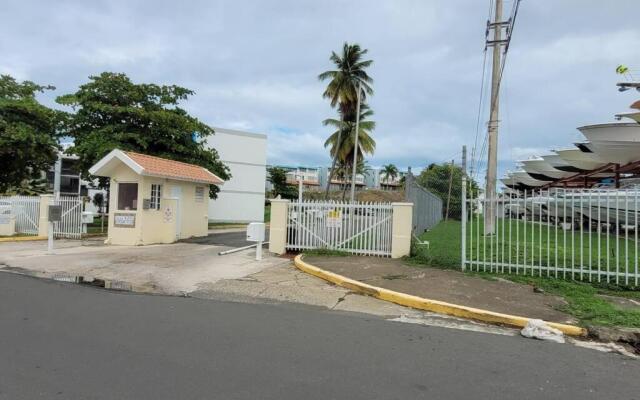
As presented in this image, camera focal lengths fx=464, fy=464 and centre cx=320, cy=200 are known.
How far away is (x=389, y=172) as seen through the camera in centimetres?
11356

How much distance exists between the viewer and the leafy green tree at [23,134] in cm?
2008

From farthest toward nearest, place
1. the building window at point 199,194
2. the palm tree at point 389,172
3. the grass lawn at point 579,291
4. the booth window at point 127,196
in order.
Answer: the palm tree at point 389,172, the building window at point 199,194, the booth window at point 127,196, the grass lawn at point 579,291

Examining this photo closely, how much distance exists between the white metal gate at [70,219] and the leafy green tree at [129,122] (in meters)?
3.32

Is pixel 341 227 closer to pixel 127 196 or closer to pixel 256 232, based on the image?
pixel 256 232

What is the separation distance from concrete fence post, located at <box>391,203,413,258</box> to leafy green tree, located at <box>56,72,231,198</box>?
1403 cm

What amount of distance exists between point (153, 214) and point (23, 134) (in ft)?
27.7

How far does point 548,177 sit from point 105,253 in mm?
42656

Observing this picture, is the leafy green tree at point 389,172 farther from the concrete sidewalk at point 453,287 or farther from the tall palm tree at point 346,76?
the concrete sidewalk at point 453,287

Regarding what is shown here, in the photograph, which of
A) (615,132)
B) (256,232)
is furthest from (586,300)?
(615,132)

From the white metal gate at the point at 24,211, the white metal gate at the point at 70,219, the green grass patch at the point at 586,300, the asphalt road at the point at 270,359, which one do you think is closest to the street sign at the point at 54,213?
the white metal gate at the point at 70,219

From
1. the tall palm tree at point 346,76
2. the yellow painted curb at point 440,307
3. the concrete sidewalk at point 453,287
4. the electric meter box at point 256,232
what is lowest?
the yellow painted curb at point 440,307

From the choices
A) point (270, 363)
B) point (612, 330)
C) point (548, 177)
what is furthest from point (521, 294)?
point (548, 177)

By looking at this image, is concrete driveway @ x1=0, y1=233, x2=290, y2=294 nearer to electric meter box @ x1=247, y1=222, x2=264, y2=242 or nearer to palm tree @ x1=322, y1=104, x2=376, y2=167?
electric meter box @ x1=247, y1=222, x2=264, y2=242

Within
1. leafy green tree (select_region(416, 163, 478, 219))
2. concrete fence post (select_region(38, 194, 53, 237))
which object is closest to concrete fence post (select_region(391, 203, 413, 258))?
concrete fence post (select_region(38, 194, 53, 237))
